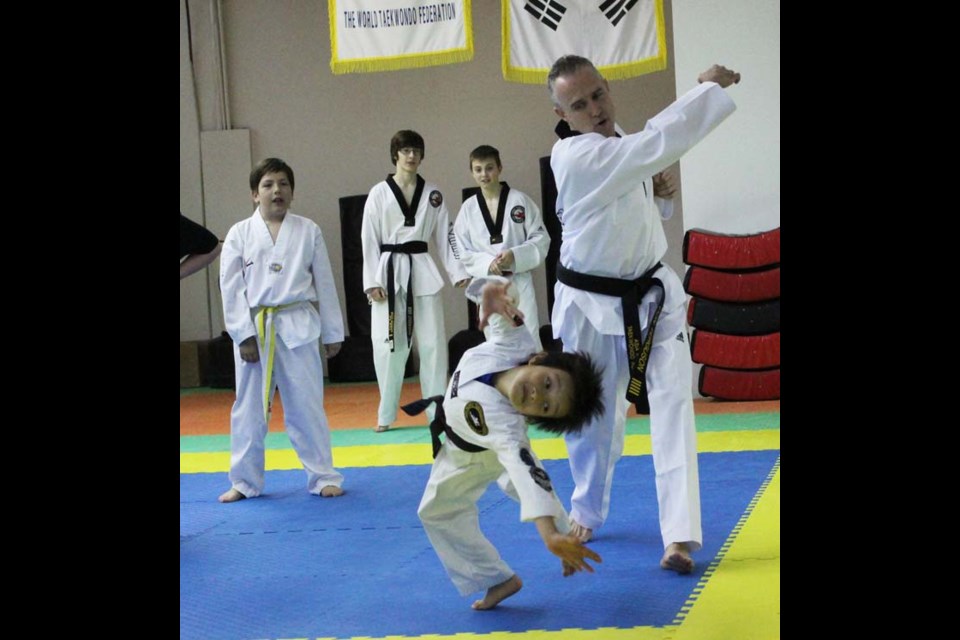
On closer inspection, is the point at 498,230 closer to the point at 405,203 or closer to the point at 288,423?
the point at 405,203

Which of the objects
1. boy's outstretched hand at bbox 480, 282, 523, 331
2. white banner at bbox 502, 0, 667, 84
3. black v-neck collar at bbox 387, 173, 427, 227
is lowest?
boy's outstretched hand at bbox 480, 282, 523, 331

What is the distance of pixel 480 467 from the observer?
116 inches

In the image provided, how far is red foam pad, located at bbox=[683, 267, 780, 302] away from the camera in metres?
7.32

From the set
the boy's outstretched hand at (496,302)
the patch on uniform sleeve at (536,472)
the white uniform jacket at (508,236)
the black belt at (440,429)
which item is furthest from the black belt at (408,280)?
the patch on uniform sleeve at (536,472)

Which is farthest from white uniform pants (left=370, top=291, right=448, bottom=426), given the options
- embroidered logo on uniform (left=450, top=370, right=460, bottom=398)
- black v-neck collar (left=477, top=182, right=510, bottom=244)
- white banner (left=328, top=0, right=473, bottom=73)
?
embroidered logo on uniform (left=450, top=370, right=460, bottom=398)

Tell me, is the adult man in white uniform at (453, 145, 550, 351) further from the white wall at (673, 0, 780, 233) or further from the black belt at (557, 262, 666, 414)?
the black belt at (557, 262, 666, 414)

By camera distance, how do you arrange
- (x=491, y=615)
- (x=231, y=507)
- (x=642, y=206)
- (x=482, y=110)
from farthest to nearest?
(x=482, y=110), (x=231, y=507), (x=642, y=206), (x=491, y=615)

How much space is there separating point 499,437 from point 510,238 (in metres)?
4.98

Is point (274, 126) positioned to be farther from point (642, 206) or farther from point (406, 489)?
point (642, 206)

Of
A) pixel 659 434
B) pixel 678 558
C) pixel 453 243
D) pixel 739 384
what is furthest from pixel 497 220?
pixel 678 558

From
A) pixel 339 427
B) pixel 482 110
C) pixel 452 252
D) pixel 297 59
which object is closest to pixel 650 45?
pixel 452 252

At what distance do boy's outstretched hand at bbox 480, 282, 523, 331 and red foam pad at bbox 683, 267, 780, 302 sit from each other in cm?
482
